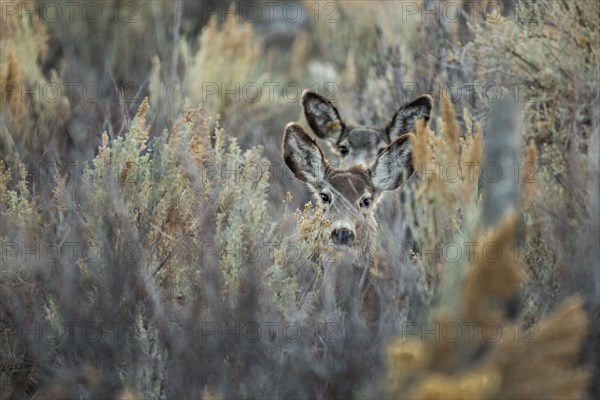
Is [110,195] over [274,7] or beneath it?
over

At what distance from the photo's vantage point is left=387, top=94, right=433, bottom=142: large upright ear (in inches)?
316

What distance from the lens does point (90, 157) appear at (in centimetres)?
650

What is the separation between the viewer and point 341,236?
20.4 ft

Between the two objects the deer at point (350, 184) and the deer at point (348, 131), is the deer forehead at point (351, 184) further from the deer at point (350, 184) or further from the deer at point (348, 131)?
the deer at point (348, 131)

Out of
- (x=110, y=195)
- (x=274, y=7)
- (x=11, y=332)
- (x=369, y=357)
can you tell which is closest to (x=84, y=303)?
(x=11, y=332)

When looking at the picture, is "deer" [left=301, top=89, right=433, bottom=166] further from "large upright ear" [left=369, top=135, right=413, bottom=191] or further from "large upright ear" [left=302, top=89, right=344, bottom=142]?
"large upright ear" [left=369, top=135, right=413, bottom=191]

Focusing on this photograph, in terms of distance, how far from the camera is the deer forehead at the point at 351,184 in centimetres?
675

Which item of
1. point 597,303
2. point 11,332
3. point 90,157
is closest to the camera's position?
point 597,303

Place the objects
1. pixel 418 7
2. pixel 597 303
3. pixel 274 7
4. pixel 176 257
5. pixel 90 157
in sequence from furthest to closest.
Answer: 1. pixel 274 7
2. pixel 418 7
3. pixel 90 157
4. pixel 176 257
5. pixel 597 303

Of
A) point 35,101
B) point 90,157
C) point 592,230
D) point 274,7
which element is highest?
point 592,230

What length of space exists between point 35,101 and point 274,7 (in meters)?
10.5

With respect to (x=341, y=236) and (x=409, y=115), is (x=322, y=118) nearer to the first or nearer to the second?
(x=409, y=115)

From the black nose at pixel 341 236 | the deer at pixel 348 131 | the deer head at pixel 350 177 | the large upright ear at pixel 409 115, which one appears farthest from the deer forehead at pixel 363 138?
the black nose at pixel 341 236

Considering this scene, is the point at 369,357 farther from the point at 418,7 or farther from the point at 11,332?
the point at 418,7
